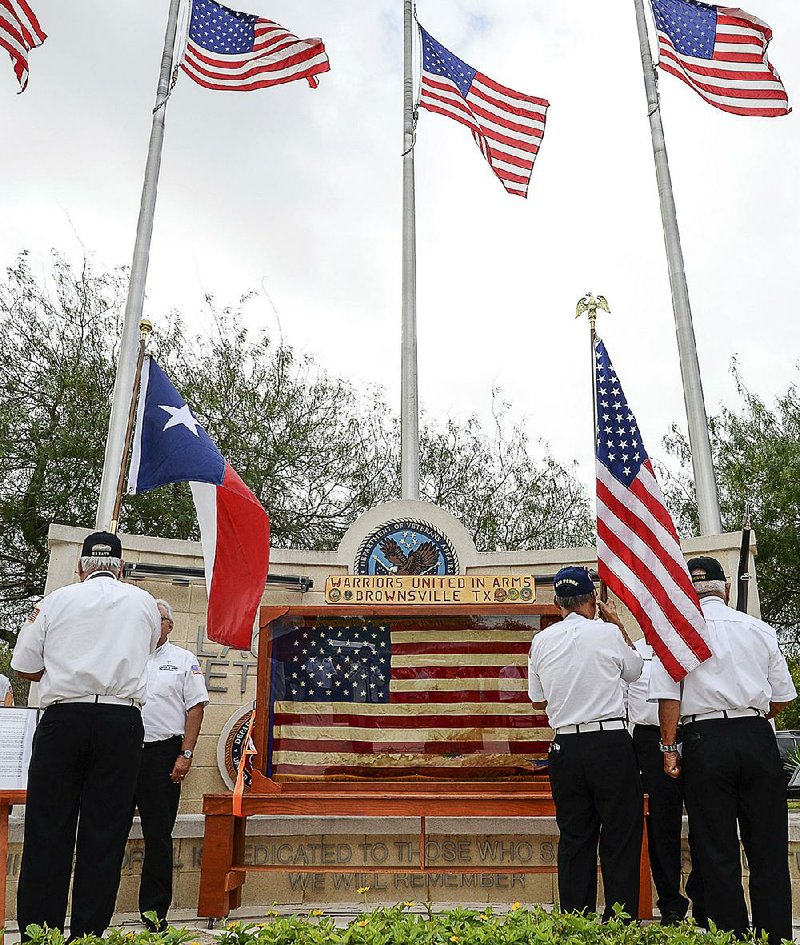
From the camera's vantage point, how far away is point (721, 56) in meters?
10.1

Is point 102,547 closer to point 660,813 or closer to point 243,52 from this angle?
point 660,813

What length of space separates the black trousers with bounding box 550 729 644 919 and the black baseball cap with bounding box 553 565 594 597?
74 centimetres

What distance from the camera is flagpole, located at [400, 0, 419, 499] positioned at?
9398 mm

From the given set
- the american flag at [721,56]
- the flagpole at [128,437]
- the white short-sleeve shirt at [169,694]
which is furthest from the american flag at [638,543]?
the american flag at [721,56]

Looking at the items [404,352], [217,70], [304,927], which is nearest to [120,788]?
[304,927]

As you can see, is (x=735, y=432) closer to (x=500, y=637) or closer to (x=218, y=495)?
(x=500, y=637)

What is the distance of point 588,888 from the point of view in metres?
4.40

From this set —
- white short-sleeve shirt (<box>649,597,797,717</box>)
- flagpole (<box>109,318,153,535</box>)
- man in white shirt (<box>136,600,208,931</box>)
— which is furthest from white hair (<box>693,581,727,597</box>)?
flagpole (<box>109,318,153,535</box>)

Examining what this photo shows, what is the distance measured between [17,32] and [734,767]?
32.1ft

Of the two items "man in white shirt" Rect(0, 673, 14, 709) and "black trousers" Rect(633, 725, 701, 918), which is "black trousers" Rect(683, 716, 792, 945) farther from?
"man in white shirt" Rect(0, 673, 14, 709)

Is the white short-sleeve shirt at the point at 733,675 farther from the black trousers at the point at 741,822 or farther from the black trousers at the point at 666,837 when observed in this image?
the black trousers at the point at 666,837

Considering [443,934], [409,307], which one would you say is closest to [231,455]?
[409,307]

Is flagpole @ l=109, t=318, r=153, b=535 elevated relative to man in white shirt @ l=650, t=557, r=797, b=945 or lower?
elevated

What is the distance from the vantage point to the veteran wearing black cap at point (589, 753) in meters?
4.36
